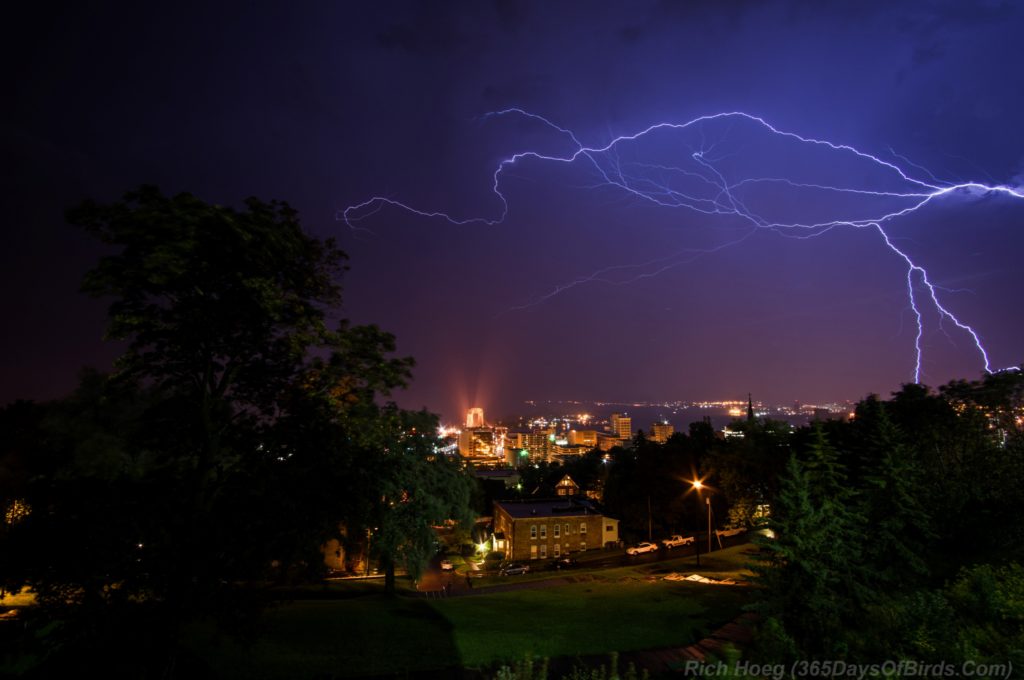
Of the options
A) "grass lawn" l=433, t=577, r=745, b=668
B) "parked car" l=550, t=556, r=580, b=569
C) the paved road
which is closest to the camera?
"grass lawn" l=433, t=577, r=745, b=668

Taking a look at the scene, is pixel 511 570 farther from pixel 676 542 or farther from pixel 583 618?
pixel 583 618

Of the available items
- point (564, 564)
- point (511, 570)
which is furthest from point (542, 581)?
point (564, 564)

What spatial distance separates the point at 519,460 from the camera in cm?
16450

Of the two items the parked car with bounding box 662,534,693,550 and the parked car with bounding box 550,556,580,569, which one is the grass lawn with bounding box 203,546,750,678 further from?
the parked car with bounding box 662,534,693,550

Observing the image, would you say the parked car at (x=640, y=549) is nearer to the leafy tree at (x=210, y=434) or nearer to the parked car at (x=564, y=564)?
the parked car at (x=564, y=564)

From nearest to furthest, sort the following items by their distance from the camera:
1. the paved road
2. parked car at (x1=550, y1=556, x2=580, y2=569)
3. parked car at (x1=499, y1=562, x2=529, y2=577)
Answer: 1. the paved road
2. parked car at (x1=499, y1=562, x2=529, y2=577)
3. parked car at (x1=550, y1=556, x2=580, y2=569)

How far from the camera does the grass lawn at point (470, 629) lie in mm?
14969

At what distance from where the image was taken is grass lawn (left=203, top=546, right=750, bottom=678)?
15.0m

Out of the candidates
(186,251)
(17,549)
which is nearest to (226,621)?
(17,549)

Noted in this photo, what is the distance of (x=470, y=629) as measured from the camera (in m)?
18.8

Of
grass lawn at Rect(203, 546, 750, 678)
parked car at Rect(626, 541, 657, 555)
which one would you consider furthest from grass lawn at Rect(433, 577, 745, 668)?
parked car at Rect(626, 541, 657, 555)

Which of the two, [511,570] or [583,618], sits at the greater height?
[583,618]

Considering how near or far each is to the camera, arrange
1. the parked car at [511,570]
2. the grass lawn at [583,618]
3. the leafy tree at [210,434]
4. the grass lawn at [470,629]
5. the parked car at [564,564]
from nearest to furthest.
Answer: the leafy tree at [210,434], the grass lawn at [470,629], the grass lawn at [583,618], the parked car at [511,570], the parked car at [564,564]

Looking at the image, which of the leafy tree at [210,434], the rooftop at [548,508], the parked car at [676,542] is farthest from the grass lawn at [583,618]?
the rooftop at [548,508]
